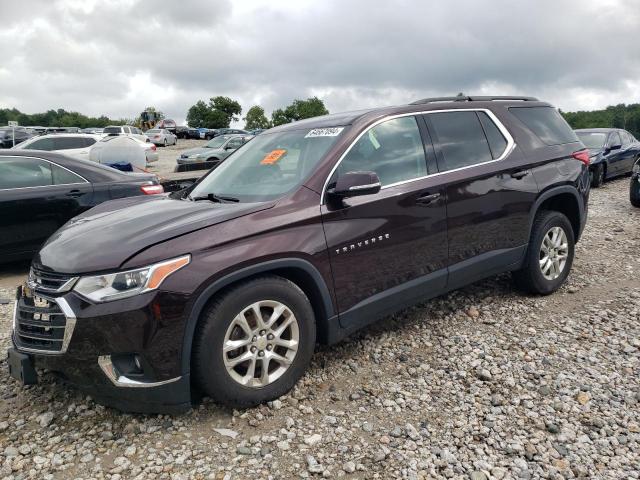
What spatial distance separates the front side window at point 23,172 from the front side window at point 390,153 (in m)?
4.22

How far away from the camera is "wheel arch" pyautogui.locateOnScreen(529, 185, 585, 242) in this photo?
4.41m

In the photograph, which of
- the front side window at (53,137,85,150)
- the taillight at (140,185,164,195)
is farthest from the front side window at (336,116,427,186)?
the front side window at (53,137,85,150)

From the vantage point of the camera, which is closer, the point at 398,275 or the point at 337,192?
the point at 337,192

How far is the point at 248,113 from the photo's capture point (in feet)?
268

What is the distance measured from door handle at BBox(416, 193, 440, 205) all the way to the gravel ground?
1.05 m

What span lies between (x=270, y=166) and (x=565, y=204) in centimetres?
290

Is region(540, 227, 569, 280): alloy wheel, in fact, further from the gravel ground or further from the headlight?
the headlight

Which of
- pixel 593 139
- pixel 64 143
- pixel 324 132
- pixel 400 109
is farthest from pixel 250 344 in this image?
pixel 64 143

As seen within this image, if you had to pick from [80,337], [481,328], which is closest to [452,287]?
[481,328]

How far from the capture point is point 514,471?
242 centimetres

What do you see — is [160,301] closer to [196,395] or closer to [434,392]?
[196,395]

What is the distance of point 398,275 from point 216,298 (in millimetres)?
1325

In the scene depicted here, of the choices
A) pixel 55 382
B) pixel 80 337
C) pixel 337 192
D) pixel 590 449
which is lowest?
pixel 590 449

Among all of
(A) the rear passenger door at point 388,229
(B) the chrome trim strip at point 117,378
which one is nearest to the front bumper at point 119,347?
(B) the chrome trim strip at point 117,378
